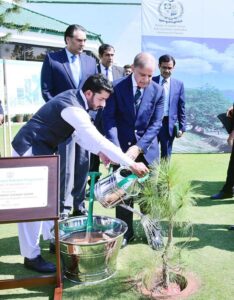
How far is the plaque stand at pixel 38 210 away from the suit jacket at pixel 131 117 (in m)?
0.89

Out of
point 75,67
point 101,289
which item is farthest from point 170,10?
point 101,289

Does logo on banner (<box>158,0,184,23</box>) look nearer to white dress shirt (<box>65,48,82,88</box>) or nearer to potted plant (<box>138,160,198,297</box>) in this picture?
white dress shirt (<box>65,48,82,88</box>)

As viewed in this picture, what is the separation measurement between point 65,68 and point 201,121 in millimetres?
5425

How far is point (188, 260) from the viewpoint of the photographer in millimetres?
3326

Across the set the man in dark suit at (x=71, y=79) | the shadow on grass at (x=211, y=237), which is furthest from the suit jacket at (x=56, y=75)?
the shadow on grass at (x=211, y=237)

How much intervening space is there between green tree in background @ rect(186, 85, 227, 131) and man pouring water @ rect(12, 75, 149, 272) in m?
6.20

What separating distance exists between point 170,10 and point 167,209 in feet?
21.5

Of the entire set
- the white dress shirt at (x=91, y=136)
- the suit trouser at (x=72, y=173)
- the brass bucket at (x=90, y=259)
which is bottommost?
the brass bucket at (x=90, y=259)

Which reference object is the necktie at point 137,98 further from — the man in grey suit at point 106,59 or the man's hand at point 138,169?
the man in grey suit at point 106,59

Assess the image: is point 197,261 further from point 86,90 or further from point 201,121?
point 201,121

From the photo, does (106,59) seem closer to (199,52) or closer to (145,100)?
(145,100)

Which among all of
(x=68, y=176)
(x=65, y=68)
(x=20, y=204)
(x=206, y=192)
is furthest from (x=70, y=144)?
(x=206, y=192)

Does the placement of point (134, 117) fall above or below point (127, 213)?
above

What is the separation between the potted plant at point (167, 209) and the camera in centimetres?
270
